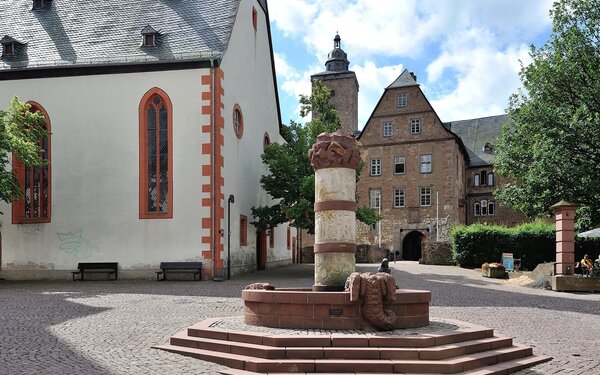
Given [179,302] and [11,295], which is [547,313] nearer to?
[179,302]

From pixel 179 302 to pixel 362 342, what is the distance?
7.75m

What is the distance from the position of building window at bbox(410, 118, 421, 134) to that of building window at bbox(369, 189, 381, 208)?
18.9ft

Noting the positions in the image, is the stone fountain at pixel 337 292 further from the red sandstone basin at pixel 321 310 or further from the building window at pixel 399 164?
the building window at pixel 399 164

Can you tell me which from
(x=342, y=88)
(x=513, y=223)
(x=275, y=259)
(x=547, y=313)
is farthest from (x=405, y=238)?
(x=547, y=313)

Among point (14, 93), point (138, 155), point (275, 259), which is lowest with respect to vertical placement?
point (275, 259)

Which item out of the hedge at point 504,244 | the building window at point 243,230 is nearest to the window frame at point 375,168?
the hedge at point 504,244

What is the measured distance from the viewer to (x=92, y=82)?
2311 cm

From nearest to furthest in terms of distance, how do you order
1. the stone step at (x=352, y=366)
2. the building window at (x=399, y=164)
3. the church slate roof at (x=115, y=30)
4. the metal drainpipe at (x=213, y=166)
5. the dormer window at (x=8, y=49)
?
the stone step at (x=352, y=366), the metal drainpipe at (x=213, y=166), the church slate roof at (x=115, y=30), the dormer window at (x=8, y=49), the building window at (x=399, y=164)

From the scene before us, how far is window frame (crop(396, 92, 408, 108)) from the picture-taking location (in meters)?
46.1

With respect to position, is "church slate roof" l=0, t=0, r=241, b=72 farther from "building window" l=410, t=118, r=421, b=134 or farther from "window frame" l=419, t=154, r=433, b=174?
"window frame" l=419, t=154, r=433, b=174

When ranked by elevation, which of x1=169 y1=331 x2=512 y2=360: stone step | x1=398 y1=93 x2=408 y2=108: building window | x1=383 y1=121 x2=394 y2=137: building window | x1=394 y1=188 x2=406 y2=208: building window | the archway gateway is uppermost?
x1=398 y1=93 x2=408 y2=108: building window

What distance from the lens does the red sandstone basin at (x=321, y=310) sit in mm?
8867

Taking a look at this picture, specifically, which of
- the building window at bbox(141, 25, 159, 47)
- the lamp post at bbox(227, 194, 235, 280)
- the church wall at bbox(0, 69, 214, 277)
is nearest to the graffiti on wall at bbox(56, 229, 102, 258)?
the church wall at bbox(0, 69, 214, 277)

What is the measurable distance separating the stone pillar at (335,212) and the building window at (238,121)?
1456 cm
